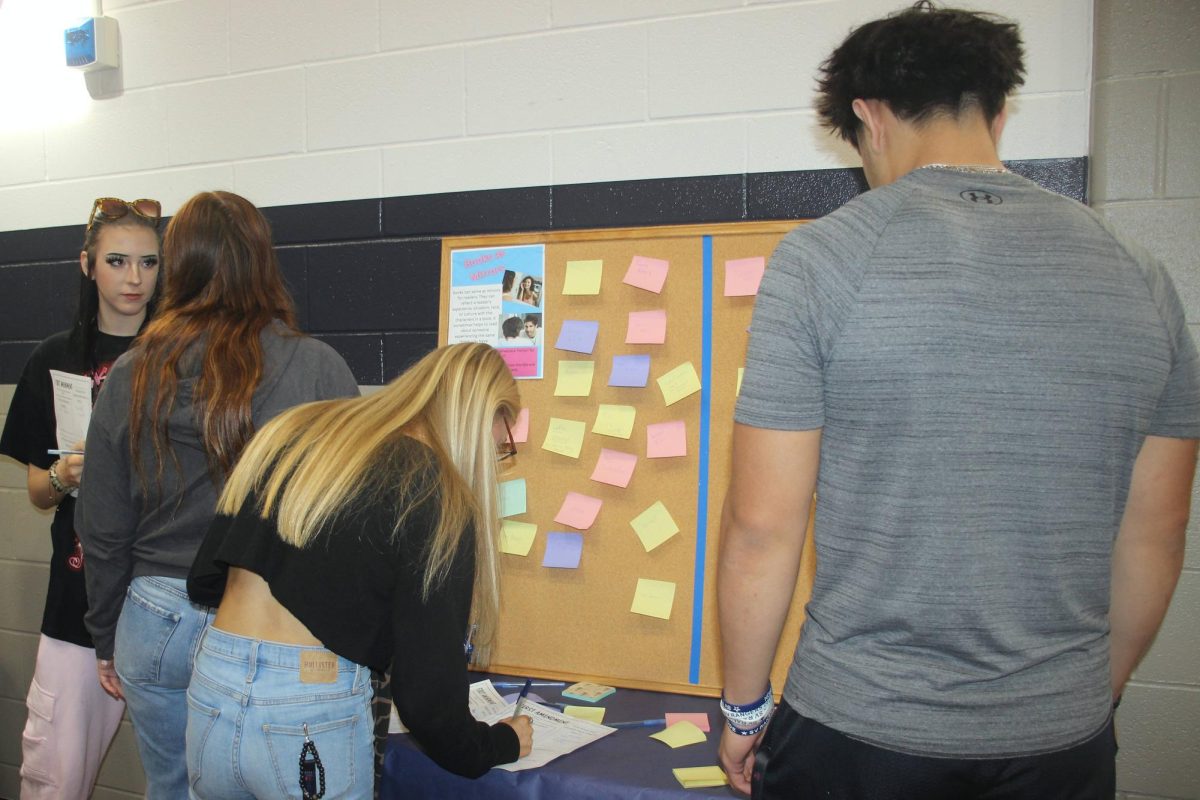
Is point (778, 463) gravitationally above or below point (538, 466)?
above

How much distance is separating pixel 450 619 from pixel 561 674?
31.7 inches

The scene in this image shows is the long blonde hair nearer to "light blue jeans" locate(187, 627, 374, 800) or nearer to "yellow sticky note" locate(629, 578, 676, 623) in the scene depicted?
"light blue jeans" locate(187, 627, 374, 800)

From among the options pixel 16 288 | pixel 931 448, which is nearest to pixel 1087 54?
pixel 931 448

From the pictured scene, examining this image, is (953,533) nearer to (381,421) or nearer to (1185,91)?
(381,421)

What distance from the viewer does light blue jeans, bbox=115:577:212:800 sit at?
1620 millimetres

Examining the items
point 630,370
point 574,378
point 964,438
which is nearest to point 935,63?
point 964,438

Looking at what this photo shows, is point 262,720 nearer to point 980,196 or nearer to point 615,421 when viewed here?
point 615,421

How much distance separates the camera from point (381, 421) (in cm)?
131

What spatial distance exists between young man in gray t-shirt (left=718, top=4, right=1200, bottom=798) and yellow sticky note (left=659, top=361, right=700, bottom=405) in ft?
2.93

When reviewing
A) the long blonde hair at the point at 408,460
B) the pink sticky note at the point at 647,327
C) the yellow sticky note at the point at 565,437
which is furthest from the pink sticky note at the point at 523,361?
the long blonde hair at the point at 408,460

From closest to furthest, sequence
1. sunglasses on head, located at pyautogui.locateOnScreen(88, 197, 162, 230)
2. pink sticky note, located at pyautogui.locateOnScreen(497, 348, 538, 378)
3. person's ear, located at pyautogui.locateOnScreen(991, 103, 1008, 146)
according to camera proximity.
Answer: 1. person's ear, located at pyautogui.locateOnScreen(991, 103, 1008, 146)
2. pink sticky note, located at pyautogui.locateOnScreen(497, 348, 538, 378)
3. sunglasses on head, located at pyautogui.locateOnScreen(88, 197, 162, 230)

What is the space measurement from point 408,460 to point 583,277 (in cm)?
92

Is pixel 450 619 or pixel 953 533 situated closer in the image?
pixel 953 533

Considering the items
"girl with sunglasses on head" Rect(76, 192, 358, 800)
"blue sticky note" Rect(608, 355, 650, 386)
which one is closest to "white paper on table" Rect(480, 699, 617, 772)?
"girl with sunglasses on head" Rect(76, 192, 358, 800)
